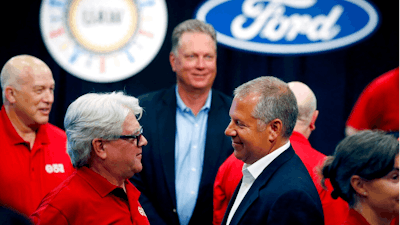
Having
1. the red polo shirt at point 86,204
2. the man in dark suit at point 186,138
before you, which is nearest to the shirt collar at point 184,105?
the man in dark suit at point 186,138

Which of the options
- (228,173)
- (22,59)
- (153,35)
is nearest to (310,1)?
(153,35)

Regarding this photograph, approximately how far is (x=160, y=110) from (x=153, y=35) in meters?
1.40

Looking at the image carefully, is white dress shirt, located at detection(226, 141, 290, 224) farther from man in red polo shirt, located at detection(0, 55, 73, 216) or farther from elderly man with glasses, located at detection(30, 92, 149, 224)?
man in red polo shirt, located at detection(0, 55, 73, 216)

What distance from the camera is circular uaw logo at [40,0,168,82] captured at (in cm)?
397

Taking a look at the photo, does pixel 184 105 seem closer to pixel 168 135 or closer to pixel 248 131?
pixel 168 135

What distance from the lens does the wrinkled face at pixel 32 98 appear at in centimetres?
262

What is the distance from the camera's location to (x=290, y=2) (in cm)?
411

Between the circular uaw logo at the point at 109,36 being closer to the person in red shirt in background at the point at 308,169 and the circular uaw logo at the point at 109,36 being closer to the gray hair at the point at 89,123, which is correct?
the person in red shirt in background at the point at 308,169

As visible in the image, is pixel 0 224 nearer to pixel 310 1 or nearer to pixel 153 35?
pixel 153 35

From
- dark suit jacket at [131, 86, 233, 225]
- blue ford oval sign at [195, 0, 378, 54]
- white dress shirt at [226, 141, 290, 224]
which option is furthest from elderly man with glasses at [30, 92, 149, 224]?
blue ford oval sign at [195, 0, 378, 54]

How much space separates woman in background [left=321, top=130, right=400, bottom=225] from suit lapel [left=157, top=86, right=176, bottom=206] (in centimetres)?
110

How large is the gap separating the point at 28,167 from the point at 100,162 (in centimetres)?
85

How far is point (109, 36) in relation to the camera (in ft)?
13.2

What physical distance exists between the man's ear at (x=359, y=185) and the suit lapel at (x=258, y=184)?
11.2 inches
